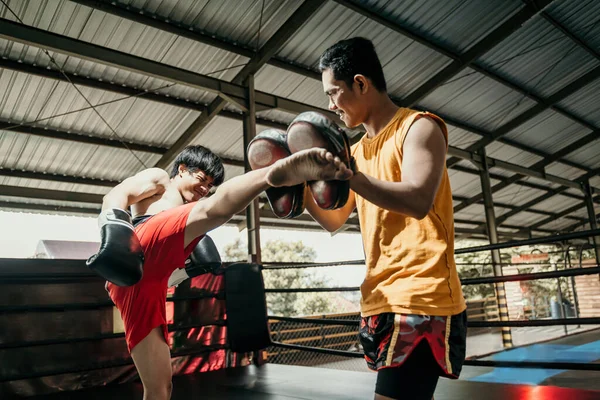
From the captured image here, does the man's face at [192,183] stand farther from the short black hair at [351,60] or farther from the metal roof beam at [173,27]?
the metal roof beam at [173,27]

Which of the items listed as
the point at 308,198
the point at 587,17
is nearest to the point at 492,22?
the point at 587,17

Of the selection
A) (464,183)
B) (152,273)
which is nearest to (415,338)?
(152,273)

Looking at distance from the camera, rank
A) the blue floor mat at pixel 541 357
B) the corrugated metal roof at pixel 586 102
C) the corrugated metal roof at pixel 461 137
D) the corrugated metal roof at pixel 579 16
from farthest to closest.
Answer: the corrugated metal roof at pixel 461 137 < the corrugated metal roof at pixel 586 102 < the corrugated metal roof at pixel 579 16 < the blue floor mat at pixel 541 357

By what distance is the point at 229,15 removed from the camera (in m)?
5.53

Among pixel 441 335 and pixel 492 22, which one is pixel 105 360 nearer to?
pixel 441 335

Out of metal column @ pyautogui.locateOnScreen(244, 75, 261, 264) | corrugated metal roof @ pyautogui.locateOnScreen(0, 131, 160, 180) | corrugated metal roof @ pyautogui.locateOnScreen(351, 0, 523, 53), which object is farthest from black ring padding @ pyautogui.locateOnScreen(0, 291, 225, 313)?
corrugated metal roof @ pyautogui.locateOnScreen(351, 0, 523, 53)

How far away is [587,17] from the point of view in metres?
7.25

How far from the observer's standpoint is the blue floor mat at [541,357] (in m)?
5.09

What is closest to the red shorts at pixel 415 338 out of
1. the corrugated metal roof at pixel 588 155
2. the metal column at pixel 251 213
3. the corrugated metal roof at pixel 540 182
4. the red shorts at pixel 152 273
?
the red shorts at pixel 152 273

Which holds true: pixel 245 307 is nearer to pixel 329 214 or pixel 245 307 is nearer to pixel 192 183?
pixel 192 183

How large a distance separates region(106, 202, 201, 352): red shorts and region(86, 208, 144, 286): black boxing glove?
8 centimetres

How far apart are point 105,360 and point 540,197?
14.4 metres

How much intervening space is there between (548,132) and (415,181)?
36.6 ft

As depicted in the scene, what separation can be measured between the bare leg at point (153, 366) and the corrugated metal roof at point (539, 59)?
7.46m
